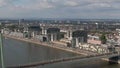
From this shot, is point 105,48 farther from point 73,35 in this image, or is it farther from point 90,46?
point 73,35

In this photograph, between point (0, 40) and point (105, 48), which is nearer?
point (0, 40)

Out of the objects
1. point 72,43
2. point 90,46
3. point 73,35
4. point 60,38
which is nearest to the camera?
point 90,46

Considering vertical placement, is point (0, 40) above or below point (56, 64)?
above

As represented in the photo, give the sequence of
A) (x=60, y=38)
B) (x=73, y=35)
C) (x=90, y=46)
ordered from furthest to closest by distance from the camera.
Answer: (x=60, y=38) → (x=73, y=35) → (x=90, y=46)

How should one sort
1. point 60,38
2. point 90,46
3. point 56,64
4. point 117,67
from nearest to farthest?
point 56,64 → point 117,67 → point 90,46 → point 60,38

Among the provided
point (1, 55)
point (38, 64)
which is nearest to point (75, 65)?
point (38, 64)

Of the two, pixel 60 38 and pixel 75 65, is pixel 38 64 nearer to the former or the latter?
pixel 75 65

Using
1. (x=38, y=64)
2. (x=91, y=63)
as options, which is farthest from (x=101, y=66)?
(x=38, y=64)

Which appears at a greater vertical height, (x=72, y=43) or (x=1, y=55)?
(x=1, y=55)

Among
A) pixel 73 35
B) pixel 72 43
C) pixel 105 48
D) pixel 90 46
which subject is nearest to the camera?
pixel 105 48
